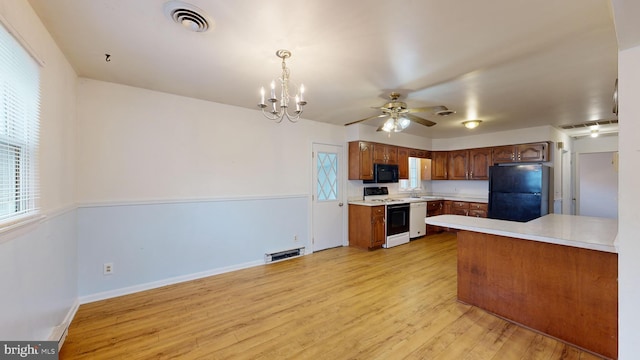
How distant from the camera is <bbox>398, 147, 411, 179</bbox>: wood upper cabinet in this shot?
19.4 feet

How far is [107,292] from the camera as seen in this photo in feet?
9.62

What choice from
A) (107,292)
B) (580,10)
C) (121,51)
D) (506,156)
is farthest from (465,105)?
(107,292)

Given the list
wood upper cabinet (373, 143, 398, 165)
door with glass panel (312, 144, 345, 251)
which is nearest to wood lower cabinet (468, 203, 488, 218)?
wood upper cabinet (373, 143, 398, 165)

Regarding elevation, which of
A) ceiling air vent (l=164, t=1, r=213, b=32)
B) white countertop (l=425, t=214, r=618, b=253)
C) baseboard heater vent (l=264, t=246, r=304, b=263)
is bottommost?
baseboard heater vent (l=264, t=246, r=304, b=263)

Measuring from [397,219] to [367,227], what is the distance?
2.59 feet

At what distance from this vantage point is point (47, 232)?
201cm

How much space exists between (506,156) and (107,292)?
7.27 meters

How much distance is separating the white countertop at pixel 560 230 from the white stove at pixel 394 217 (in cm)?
214

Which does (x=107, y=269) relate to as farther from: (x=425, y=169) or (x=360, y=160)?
(x=425, y=169)

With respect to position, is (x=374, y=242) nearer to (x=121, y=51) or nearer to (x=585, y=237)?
(x=585, y=237)

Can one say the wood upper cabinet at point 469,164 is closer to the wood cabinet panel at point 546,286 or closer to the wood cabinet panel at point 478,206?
the wood cabinet panel at point 478,206

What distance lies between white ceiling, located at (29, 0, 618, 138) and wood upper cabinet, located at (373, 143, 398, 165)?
1.94 metres

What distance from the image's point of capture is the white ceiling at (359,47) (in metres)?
1.69

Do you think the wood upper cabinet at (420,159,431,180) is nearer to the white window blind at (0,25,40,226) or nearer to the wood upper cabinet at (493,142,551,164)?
the wood upper cabinet at (493,142,551,164)
